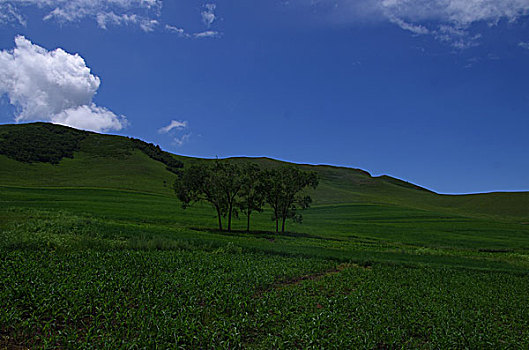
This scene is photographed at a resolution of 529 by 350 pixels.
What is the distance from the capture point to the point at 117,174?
127 m

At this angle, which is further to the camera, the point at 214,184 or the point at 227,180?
the point at 227,180

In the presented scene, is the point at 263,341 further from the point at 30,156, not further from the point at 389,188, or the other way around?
the point at 389,188

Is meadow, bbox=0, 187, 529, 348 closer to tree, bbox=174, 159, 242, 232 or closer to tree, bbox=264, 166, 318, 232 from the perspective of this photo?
tree, bbox=174, 159, 242, 232

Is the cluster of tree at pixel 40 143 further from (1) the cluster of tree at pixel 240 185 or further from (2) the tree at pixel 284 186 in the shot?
(2) the tree at pixel 284 186

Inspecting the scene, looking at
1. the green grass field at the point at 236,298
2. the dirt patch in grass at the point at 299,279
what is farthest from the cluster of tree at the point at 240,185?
the dirt patch in grass at the point at 299,279

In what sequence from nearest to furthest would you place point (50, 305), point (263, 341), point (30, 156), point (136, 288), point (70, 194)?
point (263, 341), point (50, 305), point (136, 288), point (70, 194), point (30, 156)

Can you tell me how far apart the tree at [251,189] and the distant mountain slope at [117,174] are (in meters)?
56.5

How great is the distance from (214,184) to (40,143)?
5192 inches

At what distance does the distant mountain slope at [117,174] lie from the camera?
11138 cm

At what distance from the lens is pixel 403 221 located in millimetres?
89250

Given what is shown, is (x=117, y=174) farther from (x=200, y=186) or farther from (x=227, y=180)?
(x=227, y=180)

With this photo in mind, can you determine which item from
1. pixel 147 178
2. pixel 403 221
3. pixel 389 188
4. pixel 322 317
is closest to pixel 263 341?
pixel 322 317

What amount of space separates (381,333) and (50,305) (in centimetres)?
1161

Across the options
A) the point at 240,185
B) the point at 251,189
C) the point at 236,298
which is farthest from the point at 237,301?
the point at 251,189
